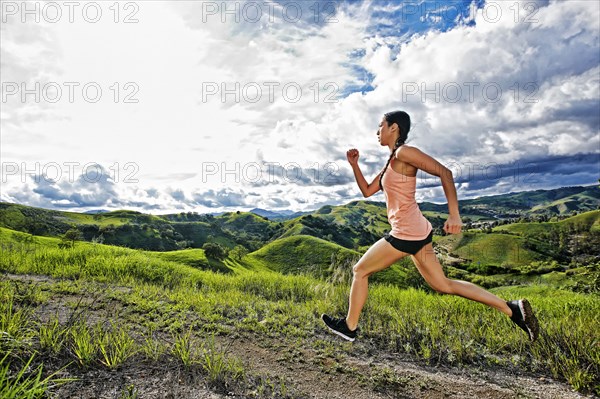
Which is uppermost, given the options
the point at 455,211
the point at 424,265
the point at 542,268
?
the point at 455,211

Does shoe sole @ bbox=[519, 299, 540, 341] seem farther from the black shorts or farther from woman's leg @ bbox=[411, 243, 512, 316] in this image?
the black shorts

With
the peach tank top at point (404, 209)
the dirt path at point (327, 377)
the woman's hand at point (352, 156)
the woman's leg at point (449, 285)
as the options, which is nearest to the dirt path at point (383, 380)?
the dirt path at point (327, 377)

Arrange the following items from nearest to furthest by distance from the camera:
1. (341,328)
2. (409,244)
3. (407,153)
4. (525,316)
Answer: (407,153) < (409,244) < (525,316) < (341,328)

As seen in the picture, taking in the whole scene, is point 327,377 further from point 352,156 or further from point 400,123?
point 400,123

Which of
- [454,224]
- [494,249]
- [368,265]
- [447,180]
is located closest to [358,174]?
[368,265]

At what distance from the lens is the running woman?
4.64m

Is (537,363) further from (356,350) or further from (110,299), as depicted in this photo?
(110,299)

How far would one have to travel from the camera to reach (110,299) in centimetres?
732

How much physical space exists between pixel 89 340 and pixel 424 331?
16.9 feet

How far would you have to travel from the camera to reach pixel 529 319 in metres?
5.17

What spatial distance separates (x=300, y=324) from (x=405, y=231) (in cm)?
307

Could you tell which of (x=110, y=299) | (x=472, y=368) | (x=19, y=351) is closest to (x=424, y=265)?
(x=472, y=368)

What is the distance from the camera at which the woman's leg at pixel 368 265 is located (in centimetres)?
496

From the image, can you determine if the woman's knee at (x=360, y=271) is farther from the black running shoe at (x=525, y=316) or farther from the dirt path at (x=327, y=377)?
the black running shoe at (x=525, y=316)
